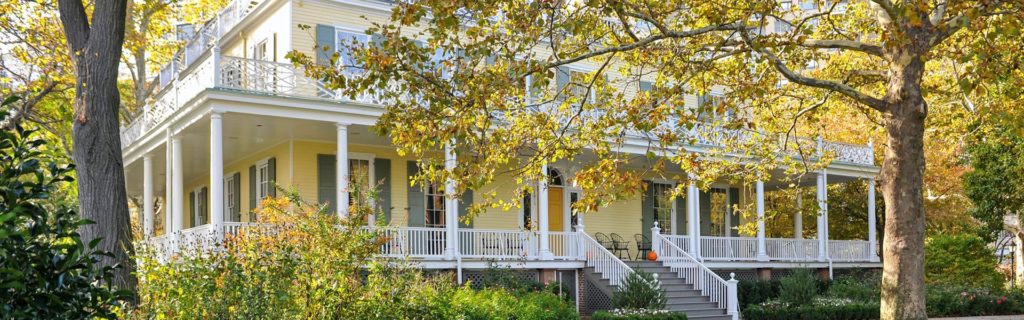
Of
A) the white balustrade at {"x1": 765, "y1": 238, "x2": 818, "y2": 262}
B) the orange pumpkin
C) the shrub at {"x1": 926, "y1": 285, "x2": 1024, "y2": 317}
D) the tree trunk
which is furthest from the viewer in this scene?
the white balustrade at {"x1": 765, "y1": 238, "x2": 818, "y2": 262}

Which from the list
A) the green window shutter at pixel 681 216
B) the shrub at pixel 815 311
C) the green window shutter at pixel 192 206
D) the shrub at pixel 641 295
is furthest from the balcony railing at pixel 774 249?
the green window shutter at pixel 192 206

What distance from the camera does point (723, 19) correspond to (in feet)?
37.9

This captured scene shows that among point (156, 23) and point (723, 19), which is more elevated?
point (156, 23)

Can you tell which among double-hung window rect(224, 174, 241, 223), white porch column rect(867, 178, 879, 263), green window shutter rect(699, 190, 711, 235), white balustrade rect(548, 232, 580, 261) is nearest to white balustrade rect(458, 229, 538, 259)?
white balustrade rect(548, 232, 580, 261)

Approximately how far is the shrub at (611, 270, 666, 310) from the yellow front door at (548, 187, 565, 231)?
5.58m

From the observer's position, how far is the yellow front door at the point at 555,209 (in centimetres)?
2508

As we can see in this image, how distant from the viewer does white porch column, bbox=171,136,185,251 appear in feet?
61.9

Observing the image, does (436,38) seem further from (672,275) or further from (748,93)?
(672,275)

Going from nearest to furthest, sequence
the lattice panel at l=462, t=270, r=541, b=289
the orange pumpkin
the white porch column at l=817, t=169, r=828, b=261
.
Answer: the lattice panel at l=462, t=270, r=541, b=289
the orange pumpkin
the white porch column at l=817, t=169, r=828, b=261

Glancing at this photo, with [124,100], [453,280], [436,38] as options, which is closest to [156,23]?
[124,100]

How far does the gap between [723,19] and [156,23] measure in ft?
79.0

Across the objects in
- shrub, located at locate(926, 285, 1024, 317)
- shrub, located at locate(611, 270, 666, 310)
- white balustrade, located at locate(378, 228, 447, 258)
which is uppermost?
white balustrade, located at locate(378, 228, 447, 258)

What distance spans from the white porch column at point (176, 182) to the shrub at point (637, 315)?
8067mm

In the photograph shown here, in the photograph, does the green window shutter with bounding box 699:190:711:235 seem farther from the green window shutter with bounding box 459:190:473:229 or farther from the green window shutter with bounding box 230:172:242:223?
the green window shutter with bounding box 230:172:242:223
